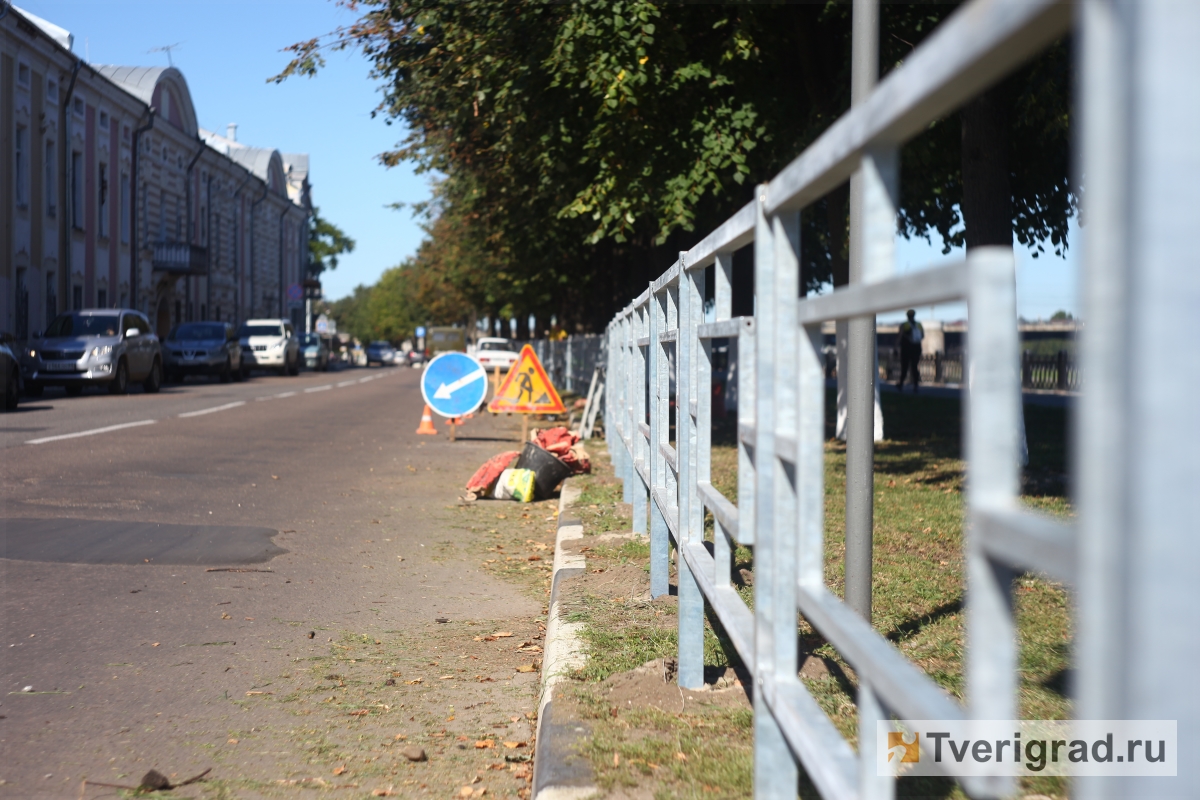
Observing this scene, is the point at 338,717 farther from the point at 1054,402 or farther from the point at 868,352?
the point at 1054,402

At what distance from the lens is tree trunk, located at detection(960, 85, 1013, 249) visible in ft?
36.5

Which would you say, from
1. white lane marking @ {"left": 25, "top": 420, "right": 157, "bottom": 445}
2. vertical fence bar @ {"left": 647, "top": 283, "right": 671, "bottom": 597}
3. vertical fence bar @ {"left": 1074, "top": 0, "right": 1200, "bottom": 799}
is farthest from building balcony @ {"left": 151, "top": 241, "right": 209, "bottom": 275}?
vertical fence bar @ {"left": 1074, "top": 0, "right": 1200, "bottom": 799}

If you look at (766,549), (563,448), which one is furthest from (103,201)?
(766,549)

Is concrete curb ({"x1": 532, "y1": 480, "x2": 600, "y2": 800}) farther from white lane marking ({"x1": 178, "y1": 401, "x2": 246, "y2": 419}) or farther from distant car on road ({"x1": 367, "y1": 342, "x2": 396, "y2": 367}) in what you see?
distant car on road ({"x1": 367, "y1": 342, "x2": 396, "y2": 367})

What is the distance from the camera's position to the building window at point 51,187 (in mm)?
36969

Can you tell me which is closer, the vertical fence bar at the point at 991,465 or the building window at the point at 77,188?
the vertical fence bar at the point at 991,465

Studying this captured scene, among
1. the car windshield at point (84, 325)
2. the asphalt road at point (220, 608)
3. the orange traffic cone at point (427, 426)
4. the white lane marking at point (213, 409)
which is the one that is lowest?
the asphalt road at point (220, 608)

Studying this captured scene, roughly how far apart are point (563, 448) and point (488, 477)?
95 cm

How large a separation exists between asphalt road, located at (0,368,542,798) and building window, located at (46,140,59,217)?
27.1 meters

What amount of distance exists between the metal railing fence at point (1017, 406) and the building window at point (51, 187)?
3897cm

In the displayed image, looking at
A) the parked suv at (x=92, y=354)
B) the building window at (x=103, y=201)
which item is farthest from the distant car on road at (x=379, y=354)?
the parked suv at (x=92, y=354)

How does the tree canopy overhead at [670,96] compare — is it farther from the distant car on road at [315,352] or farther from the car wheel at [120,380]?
the distant car on road at [315,352]

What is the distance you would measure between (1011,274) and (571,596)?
14.5ft

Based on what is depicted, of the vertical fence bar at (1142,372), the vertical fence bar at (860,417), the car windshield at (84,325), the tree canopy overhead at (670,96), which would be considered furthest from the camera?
the car windshield at (84,325)
